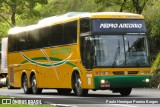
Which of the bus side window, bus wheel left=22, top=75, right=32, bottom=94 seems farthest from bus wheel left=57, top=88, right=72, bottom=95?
the bus side window

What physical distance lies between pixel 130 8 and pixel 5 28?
1156 inches

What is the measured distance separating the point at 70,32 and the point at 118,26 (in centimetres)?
236

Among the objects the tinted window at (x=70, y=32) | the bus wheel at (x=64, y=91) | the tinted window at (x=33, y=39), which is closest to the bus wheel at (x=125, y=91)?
the tinted window at (x=70, y=32)

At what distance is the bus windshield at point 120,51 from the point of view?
23.5 m

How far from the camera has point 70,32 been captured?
25703mm

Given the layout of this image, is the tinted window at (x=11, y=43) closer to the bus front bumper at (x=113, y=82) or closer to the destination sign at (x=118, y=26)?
the destination sign at (x=118, y=26)

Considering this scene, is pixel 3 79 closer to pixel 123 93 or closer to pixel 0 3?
pixel 0 3

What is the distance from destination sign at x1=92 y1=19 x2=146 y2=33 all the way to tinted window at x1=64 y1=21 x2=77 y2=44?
4.51ft

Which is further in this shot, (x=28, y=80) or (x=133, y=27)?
(x=28, y=80)

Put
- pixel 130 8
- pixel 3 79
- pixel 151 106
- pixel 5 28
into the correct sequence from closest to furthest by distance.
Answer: pixel 151 106 < pixel 130 8 < pixel 3 79 < pixel 5 28

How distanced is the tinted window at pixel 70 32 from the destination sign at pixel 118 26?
1375mm

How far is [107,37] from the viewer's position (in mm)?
23797

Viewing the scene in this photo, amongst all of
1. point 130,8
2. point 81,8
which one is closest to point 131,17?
point 130,8

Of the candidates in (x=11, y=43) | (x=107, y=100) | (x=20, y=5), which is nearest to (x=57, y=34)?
(x=107, y=100)
